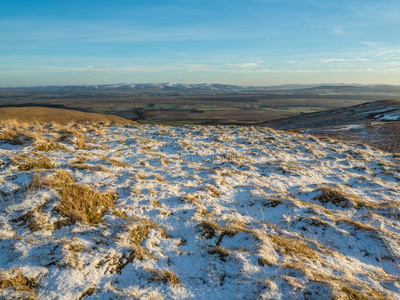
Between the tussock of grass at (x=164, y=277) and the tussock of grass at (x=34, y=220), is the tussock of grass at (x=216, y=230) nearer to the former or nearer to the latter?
the tussock of grass at (x=164, y=277)

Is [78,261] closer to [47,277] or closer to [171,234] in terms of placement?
Answer: [47,277]

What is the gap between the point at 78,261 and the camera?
404cm

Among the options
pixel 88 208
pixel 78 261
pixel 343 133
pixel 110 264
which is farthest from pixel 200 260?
pixel 343 133

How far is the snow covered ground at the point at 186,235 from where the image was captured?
A: 3.81 metres

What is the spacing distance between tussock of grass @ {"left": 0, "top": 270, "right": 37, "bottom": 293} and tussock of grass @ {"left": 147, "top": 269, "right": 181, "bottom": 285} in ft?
5.68

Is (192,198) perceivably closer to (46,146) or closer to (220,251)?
(220,251)

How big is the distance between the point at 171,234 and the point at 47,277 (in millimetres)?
2414

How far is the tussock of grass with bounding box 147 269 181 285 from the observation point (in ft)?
13.0

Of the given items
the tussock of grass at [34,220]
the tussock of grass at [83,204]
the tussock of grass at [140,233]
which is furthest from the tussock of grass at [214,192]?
the tussock of grass at [34,220]

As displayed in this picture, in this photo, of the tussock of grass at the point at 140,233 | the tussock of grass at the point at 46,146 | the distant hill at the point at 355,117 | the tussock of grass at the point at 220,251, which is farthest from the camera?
the distant hill at the point at 355,117

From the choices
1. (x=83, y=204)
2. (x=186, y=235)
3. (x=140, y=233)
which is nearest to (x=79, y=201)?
(x=83, y=204)

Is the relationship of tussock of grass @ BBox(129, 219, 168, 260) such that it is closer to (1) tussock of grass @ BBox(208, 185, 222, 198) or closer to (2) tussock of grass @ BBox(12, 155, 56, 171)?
(1) tussock of grass @ BBox(208, 185, 222, 198)

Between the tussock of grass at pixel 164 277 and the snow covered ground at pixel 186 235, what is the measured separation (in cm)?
2

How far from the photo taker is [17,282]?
3.52 meters
